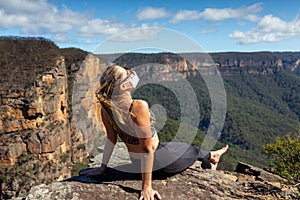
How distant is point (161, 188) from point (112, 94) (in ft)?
5.39

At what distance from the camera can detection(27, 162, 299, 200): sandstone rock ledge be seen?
4.36 m

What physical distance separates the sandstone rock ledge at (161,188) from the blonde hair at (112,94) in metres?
0.94

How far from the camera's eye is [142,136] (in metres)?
4.13

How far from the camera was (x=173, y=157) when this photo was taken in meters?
4.87

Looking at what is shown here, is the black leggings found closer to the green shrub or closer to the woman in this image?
the woman

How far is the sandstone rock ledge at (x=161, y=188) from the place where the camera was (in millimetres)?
4359

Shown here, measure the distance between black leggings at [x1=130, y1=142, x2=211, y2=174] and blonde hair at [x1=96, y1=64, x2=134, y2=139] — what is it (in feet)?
2.51

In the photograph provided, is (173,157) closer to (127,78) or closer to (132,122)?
(132,122)

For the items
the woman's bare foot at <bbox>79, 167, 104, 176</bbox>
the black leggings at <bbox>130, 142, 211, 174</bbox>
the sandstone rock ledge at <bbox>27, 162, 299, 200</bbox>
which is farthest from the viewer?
the woman's bare foot at <bbox>79, 167, 104, 176</bbox>

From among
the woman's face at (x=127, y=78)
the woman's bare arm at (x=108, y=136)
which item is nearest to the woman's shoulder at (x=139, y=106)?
the woman's face at (x=127, y=78)

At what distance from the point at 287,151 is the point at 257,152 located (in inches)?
4499

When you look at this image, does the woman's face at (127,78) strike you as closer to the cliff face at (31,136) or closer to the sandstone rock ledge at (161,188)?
the sandstone rock ledge at (161,188)

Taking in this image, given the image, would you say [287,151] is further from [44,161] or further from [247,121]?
[247,121]

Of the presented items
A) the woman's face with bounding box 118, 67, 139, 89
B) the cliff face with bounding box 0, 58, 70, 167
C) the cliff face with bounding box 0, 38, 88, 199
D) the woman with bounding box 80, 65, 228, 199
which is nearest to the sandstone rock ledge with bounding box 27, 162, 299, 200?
the woman with bounding box 80, 65, 228, 199
